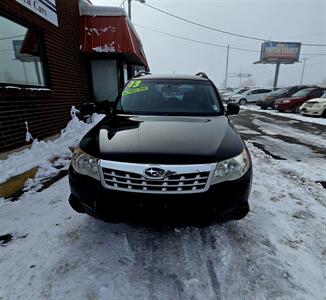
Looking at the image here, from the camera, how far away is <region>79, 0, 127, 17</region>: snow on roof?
8258 mm

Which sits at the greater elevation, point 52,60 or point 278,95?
point 52,60

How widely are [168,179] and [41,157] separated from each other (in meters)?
3.53

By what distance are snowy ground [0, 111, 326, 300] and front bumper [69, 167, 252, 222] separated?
0.42 m

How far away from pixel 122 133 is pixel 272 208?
209 cm

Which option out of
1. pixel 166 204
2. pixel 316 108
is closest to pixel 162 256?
pixel 166 204

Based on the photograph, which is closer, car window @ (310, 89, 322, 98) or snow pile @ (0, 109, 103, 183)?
snow pile @ (0, 109, 103, 183)

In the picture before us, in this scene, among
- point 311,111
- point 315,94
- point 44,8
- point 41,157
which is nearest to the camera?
point 41,157

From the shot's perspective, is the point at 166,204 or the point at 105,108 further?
the point at 105,108

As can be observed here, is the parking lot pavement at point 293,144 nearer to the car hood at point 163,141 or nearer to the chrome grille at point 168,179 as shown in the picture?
the car hood at point 163,141

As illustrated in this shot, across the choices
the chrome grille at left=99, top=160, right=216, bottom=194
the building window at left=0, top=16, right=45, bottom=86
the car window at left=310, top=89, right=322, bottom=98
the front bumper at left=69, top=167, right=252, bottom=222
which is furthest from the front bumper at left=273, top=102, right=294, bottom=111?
the chrome grille at left=99, top=160, right=216, bottom=194

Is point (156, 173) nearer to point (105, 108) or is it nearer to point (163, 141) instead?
point (163, 141)

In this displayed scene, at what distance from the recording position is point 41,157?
14.9 ft

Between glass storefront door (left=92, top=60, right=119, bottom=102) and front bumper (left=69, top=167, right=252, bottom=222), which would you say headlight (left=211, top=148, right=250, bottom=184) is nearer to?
front bumper (left=69, top=167, right=252, bottom=222)

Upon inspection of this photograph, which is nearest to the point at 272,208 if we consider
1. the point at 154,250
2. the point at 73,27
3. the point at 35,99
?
the point at 154,250
